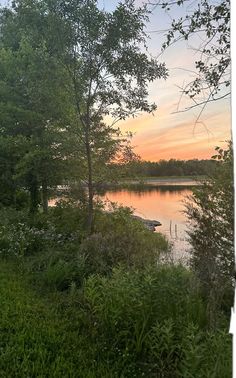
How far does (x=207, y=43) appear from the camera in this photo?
2426 millimetres

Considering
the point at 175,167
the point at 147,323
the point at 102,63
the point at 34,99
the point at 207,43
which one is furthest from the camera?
the point at 34,99

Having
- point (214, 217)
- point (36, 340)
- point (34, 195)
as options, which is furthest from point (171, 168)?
point (34, 195)

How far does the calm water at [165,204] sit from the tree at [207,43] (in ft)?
16.3

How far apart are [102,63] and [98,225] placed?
4201mm

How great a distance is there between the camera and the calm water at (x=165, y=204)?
342 inches

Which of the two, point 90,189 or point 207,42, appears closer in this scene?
point 207,42

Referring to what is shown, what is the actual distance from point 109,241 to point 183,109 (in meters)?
5.32

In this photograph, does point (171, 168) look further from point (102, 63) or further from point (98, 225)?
point (98, 225)

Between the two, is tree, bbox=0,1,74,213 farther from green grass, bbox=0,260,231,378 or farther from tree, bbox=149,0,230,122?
tree, bbox=149,0,230,122

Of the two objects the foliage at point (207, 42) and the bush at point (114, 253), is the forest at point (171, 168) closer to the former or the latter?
the bush at point (114, 253)

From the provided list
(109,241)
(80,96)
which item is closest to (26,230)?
(109,241)

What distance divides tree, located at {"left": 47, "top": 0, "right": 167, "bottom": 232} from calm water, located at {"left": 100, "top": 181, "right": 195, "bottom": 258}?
1.65 meters

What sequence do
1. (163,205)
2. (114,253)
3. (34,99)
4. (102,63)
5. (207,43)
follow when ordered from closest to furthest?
(207,43) → (114,253) → (102,63) → (34,99) → (163,205)

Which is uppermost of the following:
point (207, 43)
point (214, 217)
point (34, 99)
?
point (34, 99)
